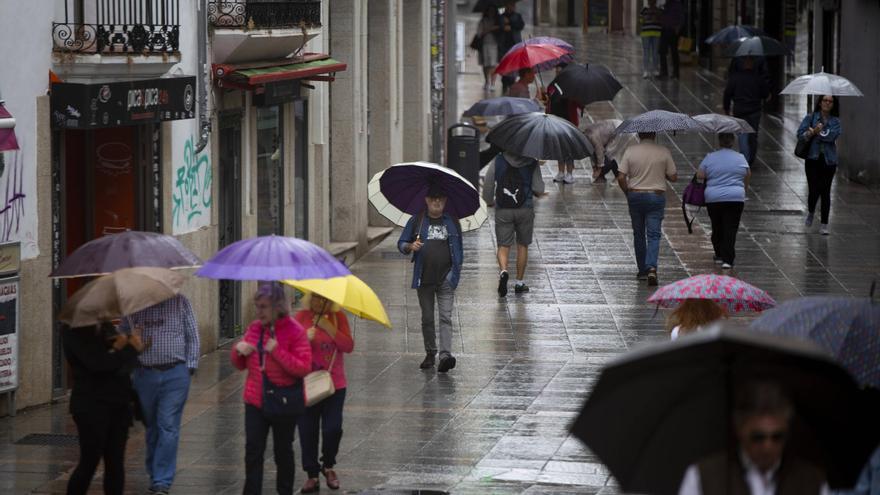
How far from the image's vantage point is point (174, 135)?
14.9m

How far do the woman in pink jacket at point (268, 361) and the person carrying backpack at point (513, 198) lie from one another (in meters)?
8.45

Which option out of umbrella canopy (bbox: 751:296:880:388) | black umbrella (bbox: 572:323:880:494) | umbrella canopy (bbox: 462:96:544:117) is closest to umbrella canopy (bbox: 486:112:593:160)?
umbrella canopy (bbox: 462:96:544:117)

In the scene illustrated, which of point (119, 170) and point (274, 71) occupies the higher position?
point (274, 71)

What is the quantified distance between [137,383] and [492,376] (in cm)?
487

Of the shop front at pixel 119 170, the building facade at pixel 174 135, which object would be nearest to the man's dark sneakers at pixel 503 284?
the building facade at pixel 174 135

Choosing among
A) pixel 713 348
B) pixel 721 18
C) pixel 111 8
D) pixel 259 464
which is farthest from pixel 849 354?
pixel 721 18

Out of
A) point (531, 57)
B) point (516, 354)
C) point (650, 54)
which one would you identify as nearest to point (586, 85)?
point (531, 57)

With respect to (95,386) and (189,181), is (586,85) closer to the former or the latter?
(189,181)

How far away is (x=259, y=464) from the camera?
9.58 metres

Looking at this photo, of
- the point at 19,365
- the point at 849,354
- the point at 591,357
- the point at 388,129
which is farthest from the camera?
the point at 388,129

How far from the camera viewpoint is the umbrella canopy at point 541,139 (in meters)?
17.6

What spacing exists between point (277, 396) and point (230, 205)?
291 inches

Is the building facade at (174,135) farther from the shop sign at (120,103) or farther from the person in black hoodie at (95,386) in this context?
the person in black hoodie at (95,386)

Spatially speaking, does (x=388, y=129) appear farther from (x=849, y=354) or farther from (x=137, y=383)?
(x=849, y=354)
